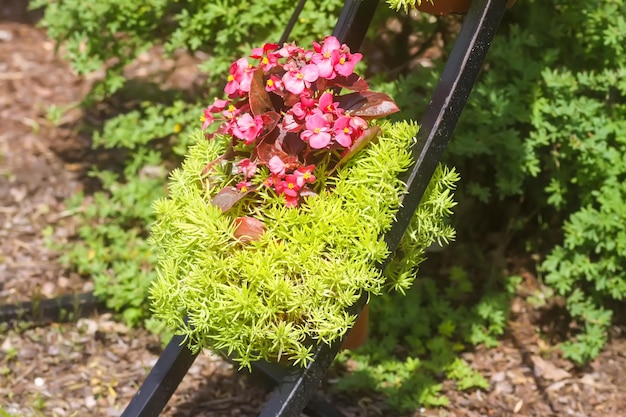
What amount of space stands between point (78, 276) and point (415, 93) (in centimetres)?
168

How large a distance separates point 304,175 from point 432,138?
355 millimetres

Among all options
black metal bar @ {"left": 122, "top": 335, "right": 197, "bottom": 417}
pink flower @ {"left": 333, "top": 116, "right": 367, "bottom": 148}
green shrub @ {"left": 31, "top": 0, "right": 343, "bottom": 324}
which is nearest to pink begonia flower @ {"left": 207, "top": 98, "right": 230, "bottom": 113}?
pink flower @ {"left": 333, "top": 116, "right": 367, "bottom": 148}

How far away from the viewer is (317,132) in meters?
2.26

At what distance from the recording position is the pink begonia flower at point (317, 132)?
7.41 feet

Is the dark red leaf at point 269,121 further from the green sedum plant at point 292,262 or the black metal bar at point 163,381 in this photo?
the black metal bar at point 163,381

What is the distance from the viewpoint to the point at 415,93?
3.76 meters

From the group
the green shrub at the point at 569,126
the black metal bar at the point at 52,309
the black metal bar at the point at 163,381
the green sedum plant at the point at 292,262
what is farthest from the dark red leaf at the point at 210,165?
the black metal bar at the point at 52,309

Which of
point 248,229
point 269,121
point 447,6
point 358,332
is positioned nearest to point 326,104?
point 269,121

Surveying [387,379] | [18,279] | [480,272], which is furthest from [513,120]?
[18,279]

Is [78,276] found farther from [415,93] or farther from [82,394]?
[415,93]

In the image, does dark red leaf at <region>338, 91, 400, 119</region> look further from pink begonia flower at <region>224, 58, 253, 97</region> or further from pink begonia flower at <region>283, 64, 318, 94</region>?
pink begonia flower at <region>224, 58, 253, 97</region>

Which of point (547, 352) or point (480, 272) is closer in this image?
point (547, 352)

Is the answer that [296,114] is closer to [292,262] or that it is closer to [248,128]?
[248,128]

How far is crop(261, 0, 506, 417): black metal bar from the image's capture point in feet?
7.70
